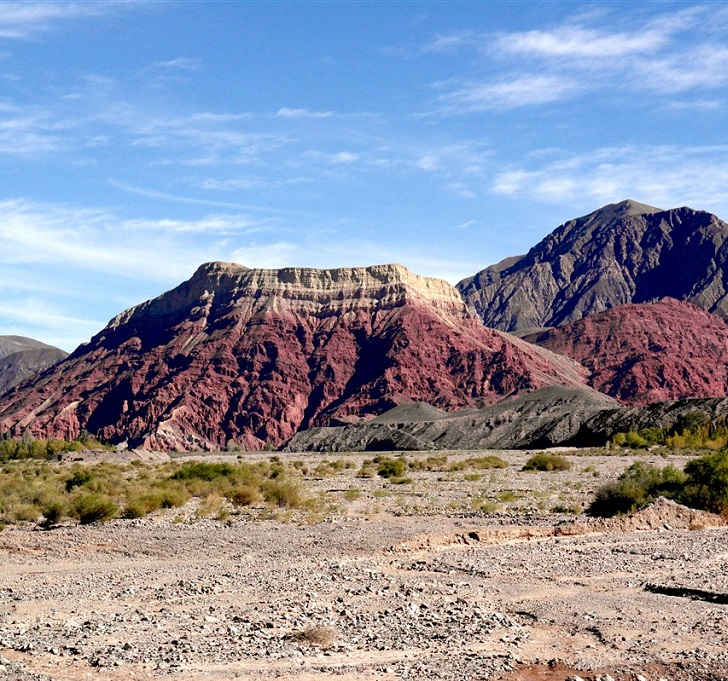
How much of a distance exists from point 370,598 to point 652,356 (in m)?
170

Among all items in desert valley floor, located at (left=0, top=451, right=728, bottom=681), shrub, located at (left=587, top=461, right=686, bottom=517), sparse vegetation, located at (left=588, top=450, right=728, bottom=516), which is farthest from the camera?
shrub, located at (left=587, top=461, right=686, bottom=517)

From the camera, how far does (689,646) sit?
43.7ft

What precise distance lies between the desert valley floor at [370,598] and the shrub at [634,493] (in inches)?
48.1

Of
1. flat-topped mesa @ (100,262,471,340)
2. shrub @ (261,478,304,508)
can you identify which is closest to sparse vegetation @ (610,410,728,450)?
shrub @ (261,478,304,508)

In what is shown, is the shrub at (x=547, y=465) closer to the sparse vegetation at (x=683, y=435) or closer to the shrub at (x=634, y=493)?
the sparse vegetation at (x=683, y=435)

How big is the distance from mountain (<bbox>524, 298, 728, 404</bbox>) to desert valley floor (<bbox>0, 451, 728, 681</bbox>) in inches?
5632

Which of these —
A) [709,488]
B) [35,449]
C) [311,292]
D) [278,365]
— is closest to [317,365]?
[278,365]

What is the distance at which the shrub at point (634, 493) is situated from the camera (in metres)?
29.4

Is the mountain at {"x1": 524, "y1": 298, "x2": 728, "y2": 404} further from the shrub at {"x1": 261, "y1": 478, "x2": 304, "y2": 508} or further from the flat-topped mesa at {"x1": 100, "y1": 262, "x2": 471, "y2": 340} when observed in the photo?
the shrub at {"x1": 261, "y1": 478, "x2": 304, "y2": 508}

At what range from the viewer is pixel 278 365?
16788 cm

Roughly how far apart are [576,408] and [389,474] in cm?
6511

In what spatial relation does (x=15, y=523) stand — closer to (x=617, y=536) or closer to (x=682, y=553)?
(x=617, y=536)

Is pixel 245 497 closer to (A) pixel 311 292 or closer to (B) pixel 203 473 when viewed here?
(B) pixel 203 473

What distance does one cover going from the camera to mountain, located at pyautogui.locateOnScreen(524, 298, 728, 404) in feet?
560
